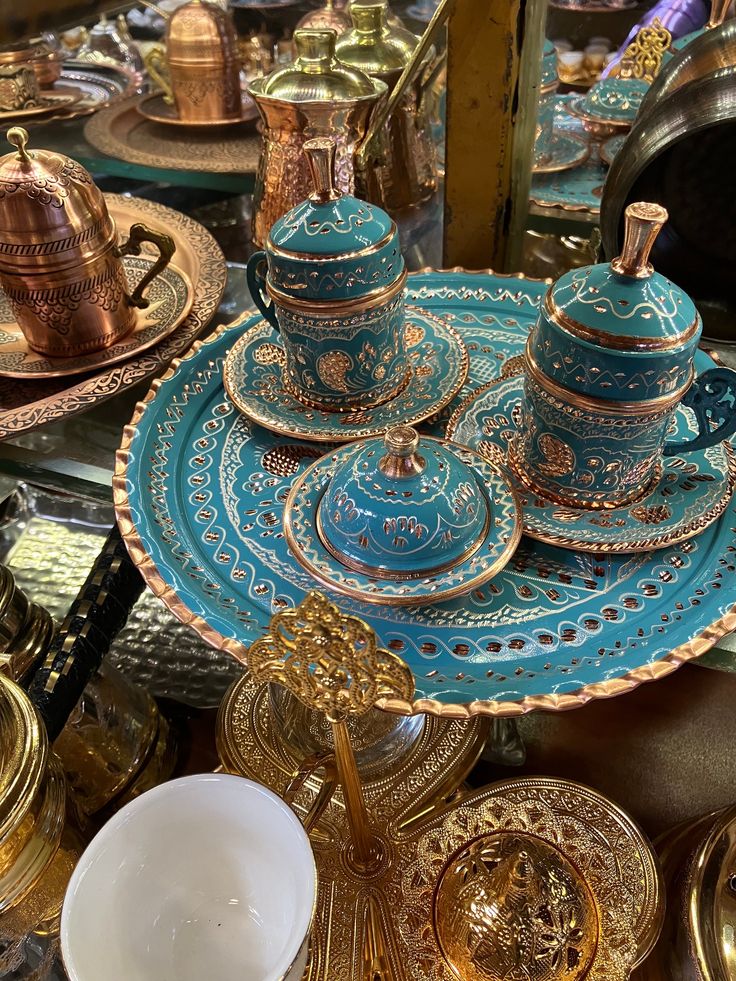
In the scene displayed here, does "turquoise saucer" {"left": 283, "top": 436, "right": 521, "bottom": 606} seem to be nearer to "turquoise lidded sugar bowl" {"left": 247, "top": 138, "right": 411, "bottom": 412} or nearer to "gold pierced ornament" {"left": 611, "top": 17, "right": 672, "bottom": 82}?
"turquoise lidded sugar bowl" {"left": 247, "top": 138, "right": 411, "bottom": 412}

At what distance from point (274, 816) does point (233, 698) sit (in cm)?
25

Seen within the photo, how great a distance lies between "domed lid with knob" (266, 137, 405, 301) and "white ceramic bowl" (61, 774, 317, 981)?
0.31 metres

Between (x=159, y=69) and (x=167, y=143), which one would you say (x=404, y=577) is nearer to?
(x=167, y=143)

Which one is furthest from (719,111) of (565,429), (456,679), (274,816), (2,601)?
(2,601)

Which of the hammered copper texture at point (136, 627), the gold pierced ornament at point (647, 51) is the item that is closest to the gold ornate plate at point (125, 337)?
the hammered copper texture at point (136, 627)

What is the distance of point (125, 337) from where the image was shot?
2.06ft

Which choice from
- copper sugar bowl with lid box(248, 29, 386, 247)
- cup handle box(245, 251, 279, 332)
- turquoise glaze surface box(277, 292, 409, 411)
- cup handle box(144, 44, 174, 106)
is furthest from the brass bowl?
cup handle box(144, 44, 174, 106)

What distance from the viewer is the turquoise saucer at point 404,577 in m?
0.39

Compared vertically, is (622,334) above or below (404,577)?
above

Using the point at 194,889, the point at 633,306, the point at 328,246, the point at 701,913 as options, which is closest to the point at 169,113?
the point at 328,246

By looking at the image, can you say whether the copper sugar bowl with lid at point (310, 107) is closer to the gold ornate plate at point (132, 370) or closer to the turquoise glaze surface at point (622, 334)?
the gold ornate plate at point (132, 370)

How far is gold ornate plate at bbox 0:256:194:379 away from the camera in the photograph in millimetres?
599

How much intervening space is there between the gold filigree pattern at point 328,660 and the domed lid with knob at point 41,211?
400mm

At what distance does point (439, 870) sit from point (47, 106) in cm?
105
